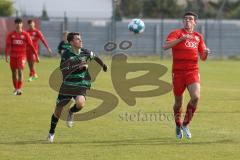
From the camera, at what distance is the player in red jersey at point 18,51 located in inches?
887

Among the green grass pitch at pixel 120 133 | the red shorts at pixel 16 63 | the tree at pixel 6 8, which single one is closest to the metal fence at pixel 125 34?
the tree at pixel 6 8

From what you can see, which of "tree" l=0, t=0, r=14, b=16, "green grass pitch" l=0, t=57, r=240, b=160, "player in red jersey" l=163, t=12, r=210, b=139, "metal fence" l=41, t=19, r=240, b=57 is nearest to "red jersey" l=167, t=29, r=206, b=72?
"player in red jersey" l=163, t=12, r=210, b=139

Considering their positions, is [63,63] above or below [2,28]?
above

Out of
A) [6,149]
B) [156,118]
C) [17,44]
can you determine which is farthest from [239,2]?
[6,149]

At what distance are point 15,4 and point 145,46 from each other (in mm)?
15818

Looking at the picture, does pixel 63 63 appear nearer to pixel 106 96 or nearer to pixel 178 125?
pixel 178 125

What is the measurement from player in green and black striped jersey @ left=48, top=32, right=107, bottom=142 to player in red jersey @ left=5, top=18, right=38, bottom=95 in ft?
30.3

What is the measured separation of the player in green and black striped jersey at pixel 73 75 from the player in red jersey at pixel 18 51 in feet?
30.3

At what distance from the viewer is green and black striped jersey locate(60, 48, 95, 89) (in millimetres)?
13250

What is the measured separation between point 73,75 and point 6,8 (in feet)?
170

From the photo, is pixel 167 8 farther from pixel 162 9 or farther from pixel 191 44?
pixel 191 44

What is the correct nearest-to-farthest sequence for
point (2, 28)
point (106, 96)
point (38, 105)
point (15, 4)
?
point (38, 105) < point (106, 96) < point (2, 28) < point (15, 4)

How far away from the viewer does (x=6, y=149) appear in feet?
39.7

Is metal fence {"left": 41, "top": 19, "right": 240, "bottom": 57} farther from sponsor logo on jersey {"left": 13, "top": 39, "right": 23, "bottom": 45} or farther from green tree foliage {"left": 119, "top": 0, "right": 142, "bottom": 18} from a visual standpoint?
sponsor logo on jersey {"left": 13, "top": 39, "right": 23, "bottom": 45}
